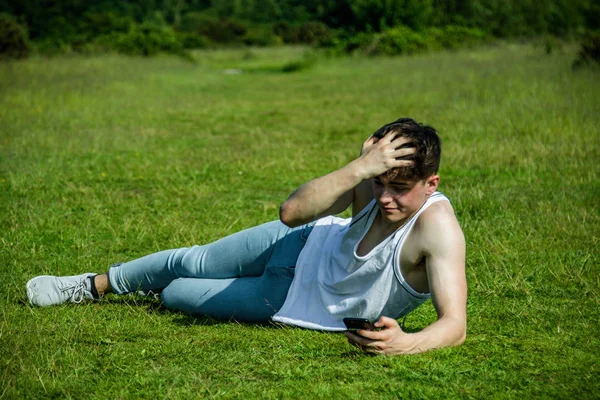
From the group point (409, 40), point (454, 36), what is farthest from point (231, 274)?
point (454, 36)

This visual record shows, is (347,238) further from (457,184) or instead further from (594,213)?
(457,184)

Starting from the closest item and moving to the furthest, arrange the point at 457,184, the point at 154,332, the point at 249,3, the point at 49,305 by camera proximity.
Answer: the point at 154,332
the point at 49,305
the point at 457,184
the point at 249,3

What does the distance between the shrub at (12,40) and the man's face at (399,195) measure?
2493cm

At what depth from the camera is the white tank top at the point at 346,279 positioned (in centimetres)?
374

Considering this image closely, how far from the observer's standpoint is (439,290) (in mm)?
3549

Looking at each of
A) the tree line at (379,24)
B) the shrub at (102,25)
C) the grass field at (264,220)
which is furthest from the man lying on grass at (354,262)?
the shrub at (102,25)

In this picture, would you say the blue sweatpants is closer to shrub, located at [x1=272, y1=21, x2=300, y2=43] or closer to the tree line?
the tree line

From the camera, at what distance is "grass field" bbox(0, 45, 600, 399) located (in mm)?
3596

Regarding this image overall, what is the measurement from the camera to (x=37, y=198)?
7.64 meters

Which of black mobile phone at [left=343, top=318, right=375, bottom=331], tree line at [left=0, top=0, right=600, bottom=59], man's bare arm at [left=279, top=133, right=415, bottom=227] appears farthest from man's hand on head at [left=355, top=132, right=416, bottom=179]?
tree line at [left=0, top=0, right=600, bottom=59]

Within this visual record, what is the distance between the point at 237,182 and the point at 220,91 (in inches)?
524

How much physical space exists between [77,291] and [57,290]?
123mm

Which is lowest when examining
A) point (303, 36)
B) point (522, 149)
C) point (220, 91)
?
point (303, 36)

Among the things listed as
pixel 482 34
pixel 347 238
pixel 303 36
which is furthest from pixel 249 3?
pixel 347 238
